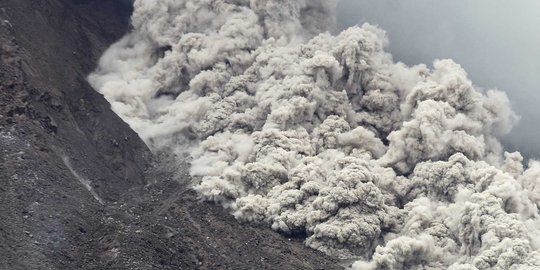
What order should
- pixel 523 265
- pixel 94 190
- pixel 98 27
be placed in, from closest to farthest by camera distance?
pixel 523 265 < pixel 94 190 < pixel 98 27

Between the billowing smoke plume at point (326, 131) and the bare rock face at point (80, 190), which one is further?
the billowing smoke plume at point (326, 131)

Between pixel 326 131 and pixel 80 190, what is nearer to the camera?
pixel 80 190

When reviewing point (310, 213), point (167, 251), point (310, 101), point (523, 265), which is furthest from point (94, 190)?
point (523, 265)

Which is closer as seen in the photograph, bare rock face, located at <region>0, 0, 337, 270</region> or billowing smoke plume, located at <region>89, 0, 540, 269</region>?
bare rock face, located at <region>0, 0, 337, 270</region>

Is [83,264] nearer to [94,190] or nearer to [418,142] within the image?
[94,190]
